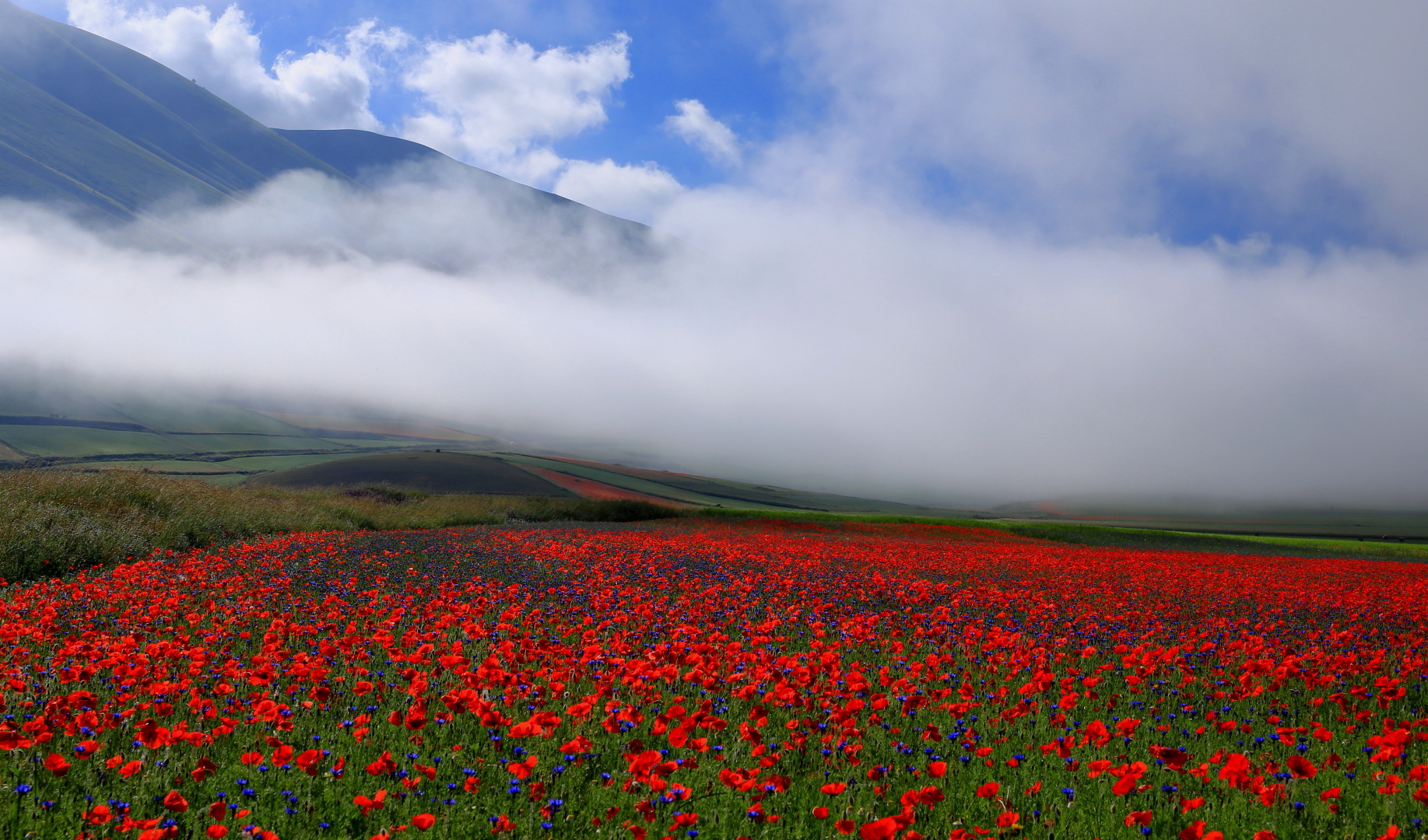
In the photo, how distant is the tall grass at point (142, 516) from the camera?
1295 centimetres

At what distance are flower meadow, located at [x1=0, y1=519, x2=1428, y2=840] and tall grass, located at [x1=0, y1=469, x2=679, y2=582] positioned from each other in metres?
2.58

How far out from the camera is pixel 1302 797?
4.39 m

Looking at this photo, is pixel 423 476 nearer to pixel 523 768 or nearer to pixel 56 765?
pixel 56 765

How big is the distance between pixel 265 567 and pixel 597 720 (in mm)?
10025

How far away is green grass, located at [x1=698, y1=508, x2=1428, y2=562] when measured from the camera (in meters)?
34.8

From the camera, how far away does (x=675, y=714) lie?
16.6 feet

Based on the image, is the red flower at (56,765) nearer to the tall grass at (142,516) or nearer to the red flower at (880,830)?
the red flower at (880,830)

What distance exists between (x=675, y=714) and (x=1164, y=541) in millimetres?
42099

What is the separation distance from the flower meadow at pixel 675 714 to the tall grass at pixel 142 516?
102 inches

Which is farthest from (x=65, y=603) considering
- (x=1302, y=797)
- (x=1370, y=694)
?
(x=1370, y=694)

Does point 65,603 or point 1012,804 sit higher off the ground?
point 1012,804

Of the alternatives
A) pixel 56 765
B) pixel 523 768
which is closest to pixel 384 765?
pixel 523 768

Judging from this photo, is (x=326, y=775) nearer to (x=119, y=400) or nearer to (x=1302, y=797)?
(x=1302, y=797)

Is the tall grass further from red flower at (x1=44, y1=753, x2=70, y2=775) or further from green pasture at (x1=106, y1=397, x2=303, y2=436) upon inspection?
green pasture at (x1=106, y1=397, x2=303, y2=436)
